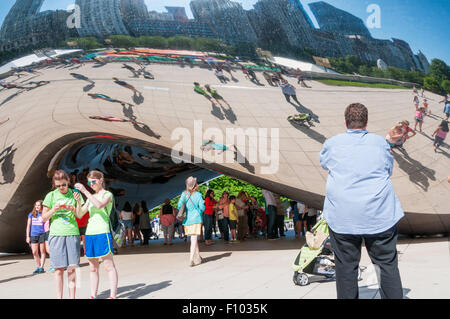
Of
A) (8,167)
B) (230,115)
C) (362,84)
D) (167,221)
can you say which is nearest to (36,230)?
(8,167)

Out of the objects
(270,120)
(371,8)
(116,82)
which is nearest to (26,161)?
(116,82)

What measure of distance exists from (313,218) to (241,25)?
5.94 meters

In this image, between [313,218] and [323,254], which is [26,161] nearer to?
[323,254]

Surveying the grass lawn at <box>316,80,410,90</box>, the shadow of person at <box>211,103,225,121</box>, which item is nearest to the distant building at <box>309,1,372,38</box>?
the grass lawn at <box>316,80,410,90</box>

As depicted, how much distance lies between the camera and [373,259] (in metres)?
2.53

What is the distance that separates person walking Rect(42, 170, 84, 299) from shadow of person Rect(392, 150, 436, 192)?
432 cm

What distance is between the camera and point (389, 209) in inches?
97.1

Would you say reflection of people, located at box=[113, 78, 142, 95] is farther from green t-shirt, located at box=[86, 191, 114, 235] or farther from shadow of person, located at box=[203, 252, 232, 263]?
shadow of person, located at box=[203, 252, 232, 263]

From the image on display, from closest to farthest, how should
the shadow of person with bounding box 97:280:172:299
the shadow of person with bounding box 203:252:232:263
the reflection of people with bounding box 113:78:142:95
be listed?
1. the shadow of person with bounding box 97:280:172:299
2. the reflection of people with bounding box 113:78:142:95
3. the shadow of person with bounding box 203:252:232:263

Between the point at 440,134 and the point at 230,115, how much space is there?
304 centimetres

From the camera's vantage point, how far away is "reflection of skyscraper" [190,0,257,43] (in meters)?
5.70

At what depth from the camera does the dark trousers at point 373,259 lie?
96.8 inches

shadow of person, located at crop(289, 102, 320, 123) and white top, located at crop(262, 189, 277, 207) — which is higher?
shadow of person, located at crop(289, 102, 320, 123)

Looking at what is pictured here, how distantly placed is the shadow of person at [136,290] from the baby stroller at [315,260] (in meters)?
1.57
